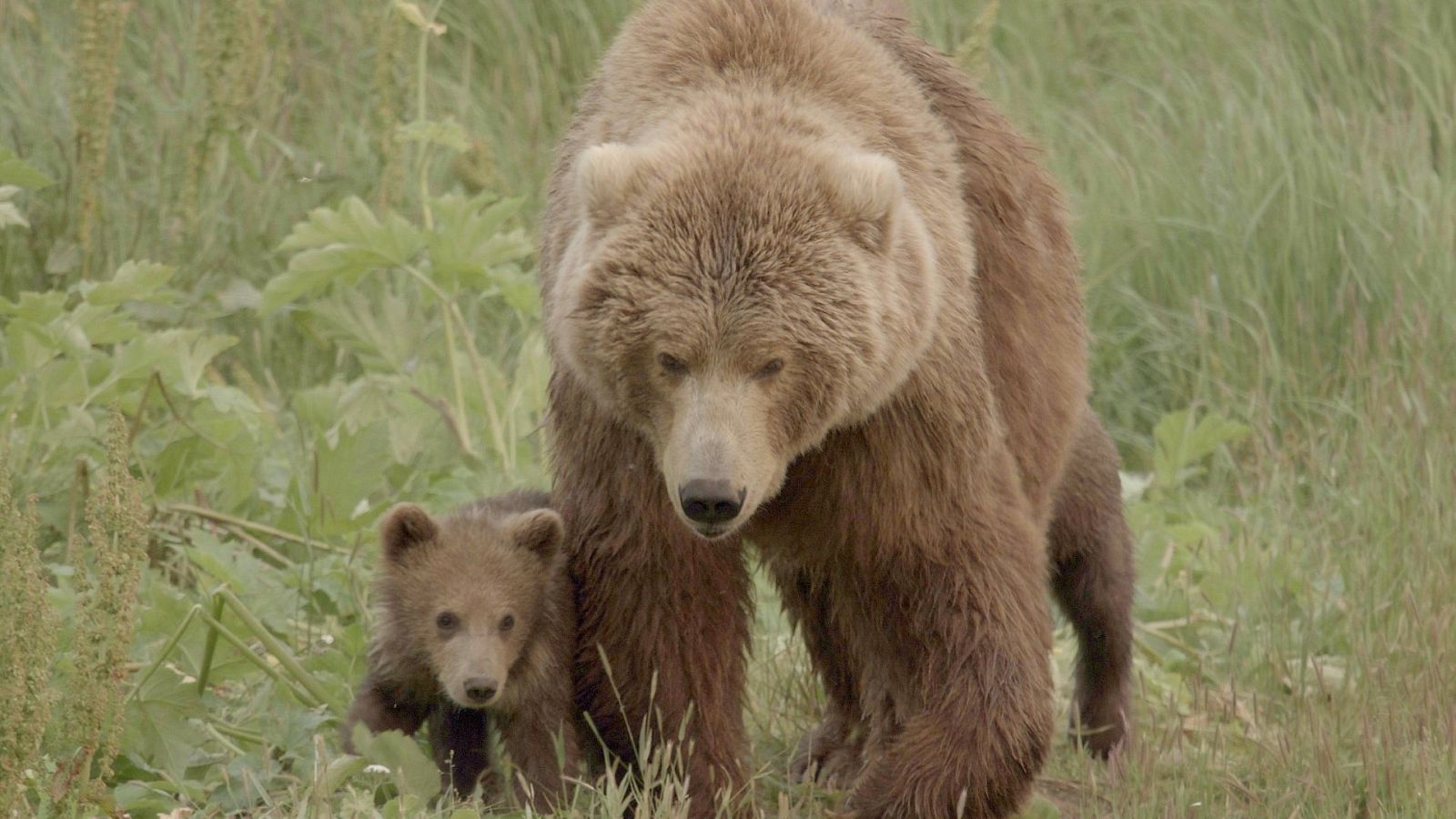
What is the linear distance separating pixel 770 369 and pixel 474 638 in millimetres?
1034

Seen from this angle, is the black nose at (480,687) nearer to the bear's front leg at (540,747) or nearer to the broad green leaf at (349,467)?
the bear's front leg at (540,747)

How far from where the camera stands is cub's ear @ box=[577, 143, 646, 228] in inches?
152

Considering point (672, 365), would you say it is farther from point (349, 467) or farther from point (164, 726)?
point (349, 467)

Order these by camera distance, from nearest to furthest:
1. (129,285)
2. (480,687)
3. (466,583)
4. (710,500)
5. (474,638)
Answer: (710,500) → (480,687) → (474,638) → (466,583) → (129,285)

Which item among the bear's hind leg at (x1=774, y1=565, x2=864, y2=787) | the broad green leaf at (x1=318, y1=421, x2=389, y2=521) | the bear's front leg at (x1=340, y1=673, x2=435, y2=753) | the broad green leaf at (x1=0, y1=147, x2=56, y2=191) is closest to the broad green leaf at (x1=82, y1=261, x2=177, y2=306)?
the broad green leaf at (x1=0, y1=147, x2=56, y2=191)

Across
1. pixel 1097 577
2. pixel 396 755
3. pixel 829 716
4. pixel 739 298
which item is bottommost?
pixel 829 716

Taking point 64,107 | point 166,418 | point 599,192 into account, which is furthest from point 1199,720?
point 64,107

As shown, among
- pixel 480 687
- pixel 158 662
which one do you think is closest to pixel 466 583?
pixel 480 687

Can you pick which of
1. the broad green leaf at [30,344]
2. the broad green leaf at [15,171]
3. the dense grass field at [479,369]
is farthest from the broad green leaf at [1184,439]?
the broad green leaf at [15,171]

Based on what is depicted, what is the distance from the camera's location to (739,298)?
3807mm

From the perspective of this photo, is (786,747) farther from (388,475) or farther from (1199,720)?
(388,475)

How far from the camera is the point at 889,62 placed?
4.47 m

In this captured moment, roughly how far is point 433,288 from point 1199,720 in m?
2.60

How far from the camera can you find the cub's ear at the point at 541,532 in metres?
4.46
